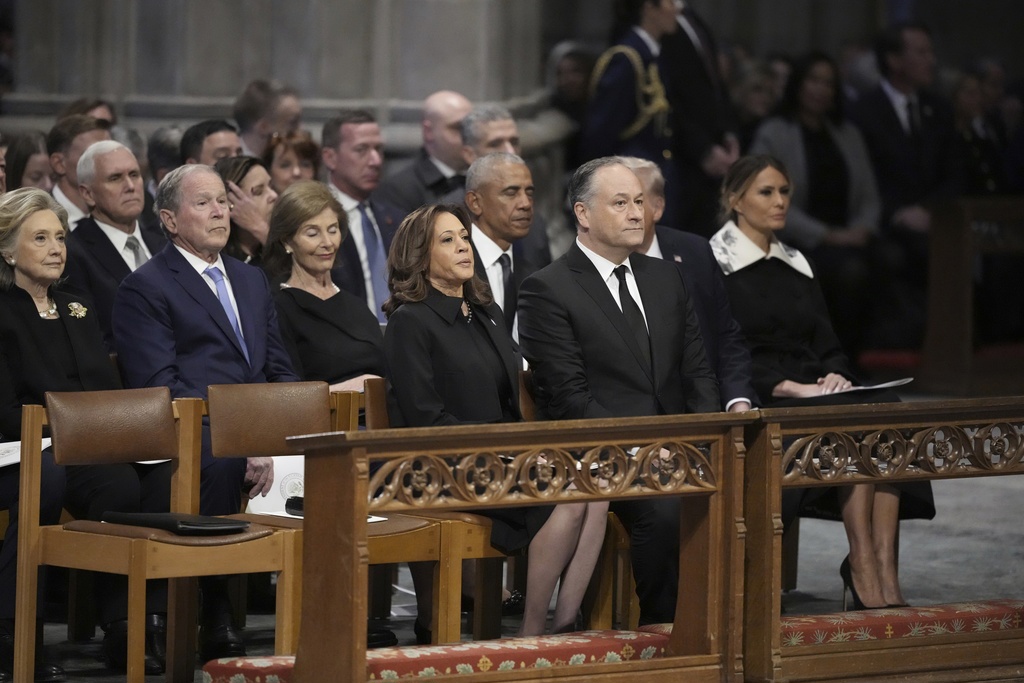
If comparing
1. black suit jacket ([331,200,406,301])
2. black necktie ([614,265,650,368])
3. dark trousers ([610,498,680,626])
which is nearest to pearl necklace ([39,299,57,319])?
black suit jacket ([331,200,406,301])

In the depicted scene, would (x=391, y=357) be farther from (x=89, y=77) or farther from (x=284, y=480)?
(x=89, y=77)

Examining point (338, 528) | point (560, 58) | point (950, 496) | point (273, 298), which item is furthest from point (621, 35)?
point (338, 528)

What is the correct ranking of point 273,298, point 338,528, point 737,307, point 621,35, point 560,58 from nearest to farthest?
point 338,528, point 273,298, point 737,307, point 621,35, point 560,58

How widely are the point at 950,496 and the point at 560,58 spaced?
12.8 feet

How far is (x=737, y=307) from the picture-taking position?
21.4ft

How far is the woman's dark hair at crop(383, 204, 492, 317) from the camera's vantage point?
5.27m

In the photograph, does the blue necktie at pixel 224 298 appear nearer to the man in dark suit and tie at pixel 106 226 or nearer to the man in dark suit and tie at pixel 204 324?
the man in dark suit and tie at pixel 204 324

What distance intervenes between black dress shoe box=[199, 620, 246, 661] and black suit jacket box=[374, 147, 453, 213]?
8.87 feet

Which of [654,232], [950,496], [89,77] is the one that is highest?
[89,77]

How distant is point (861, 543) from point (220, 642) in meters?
2.00

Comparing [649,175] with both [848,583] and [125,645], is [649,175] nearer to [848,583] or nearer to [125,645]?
[848,583]

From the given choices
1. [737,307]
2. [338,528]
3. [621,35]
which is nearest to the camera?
[338,528]

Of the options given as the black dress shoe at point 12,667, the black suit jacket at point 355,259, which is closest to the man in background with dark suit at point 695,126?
the black suit jacket at point 355,259

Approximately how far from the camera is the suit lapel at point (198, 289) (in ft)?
18.7
